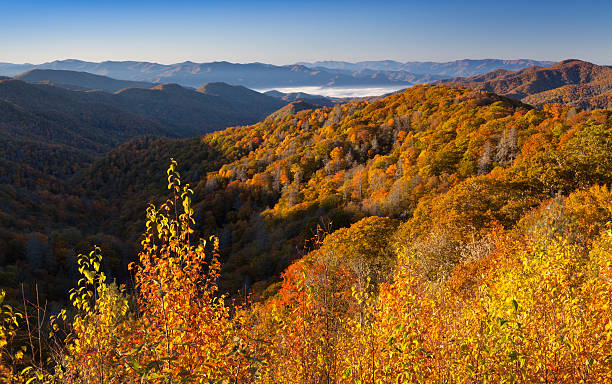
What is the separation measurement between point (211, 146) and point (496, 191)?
134829 millimetres

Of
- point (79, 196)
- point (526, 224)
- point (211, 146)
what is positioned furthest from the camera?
point (211, 146)

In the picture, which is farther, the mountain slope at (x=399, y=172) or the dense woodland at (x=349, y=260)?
the mountain slope at (x=399, y=172)

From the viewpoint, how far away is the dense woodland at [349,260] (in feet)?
22.9

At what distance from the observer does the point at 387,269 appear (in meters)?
27.2

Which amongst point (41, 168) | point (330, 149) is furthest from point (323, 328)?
point (41, 168)

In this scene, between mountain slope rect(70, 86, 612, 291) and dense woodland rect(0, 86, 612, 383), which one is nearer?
dense woodland rect(0, 86, 612, 383)

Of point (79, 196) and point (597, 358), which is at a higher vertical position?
point (597, 358)

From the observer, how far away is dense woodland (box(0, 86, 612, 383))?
6973 millimetres

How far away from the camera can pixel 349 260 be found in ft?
98.2

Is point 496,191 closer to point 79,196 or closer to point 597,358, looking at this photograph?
point 597,358

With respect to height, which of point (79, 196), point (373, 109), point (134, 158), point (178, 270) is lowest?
point (79, 196)

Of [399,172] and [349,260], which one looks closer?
[349,260]

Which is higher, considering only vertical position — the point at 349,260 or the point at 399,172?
the point at 399,172

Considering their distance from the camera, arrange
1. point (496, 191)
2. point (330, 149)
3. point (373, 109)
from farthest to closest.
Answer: point (373, 109) → point (330, 149) → point (496, 191)
